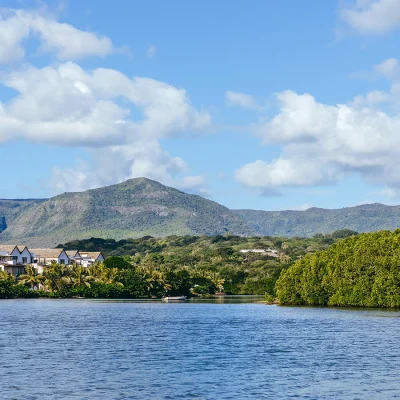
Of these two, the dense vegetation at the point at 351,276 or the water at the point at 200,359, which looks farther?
the dense vegetation at the point at 351,276

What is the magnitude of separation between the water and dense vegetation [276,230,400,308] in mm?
25071

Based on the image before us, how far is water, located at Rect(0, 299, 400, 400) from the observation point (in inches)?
1964

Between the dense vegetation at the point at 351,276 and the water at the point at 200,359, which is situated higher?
the dense vegetation at the point at 351,276

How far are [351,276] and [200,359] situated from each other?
79960mm

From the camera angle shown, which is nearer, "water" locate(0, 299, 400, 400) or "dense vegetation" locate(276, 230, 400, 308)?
"water" locate(0, 299, 400, 400)

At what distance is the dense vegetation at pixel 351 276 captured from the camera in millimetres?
134750

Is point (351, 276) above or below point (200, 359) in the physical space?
above

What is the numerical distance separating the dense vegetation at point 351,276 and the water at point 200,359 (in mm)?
25071

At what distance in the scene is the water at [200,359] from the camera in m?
49.9

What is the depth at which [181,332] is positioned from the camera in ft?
306

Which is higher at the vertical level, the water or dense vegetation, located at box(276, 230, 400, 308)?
dense vegetation, located at box(276, 230, 400, 308)

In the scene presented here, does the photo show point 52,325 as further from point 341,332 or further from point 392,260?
point 392,260

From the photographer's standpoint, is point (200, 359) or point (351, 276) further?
point (351, 276)

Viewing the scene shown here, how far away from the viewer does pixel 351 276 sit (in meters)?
141
